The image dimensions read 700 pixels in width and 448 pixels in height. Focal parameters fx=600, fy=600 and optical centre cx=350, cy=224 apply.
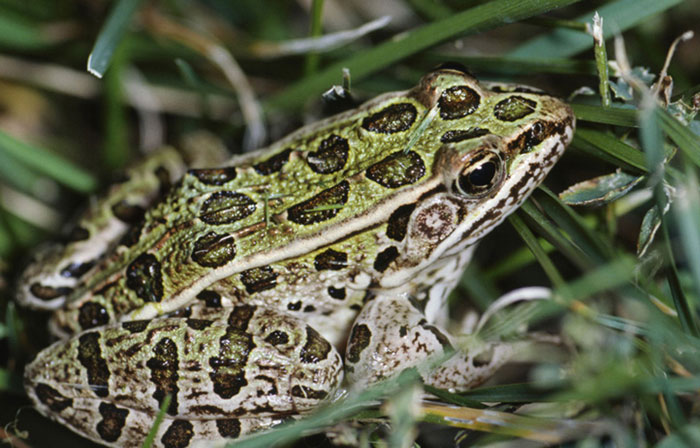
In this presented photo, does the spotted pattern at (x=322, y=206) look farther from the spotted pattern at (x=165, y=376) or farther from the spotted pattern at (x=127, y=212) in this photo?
the spotted pattern at (x=127, y=212)

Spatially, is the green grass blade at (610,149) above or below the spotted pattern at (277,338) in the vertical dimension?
above

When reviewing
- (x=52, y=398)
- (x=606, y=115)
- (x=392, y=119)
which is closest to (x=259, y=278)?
(x=392, y=119)

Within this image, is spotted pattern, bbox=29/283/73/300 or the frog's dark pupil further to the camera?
spotted pattern, bbox=29/283/73/300

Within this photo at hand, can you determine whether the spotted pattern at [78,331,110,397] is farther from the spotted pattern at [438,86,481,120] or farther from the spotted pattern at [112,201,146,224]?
the spotted pattern at [438,86,481,120]

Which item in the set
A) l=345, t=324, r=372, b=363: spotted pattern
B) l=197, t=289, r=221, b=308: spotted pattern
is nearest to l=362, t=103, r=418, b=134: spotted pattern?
l=345, t=324, r=372, b=363: spotted pattern

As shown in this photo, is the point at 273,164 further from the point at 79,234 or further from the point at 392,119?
the point at 79,234

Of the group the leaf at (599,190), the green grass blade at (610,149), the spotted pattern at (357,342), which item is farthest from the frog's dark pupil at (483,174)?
the spotted pattern at (357,342)
